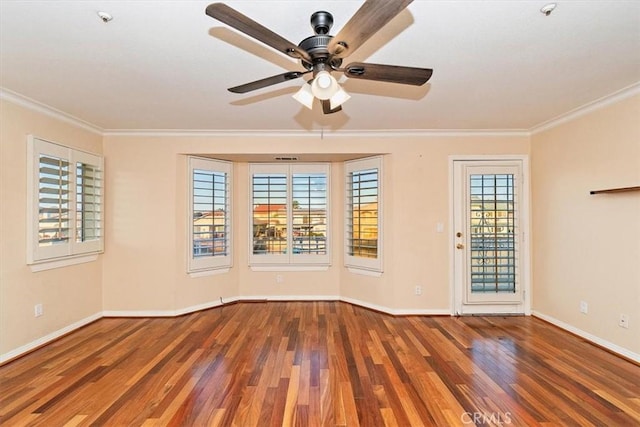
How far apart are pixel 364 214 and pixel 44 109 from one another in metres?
3.86

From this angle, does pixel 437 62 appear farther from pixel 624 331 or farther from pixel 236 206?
pixel 236 206

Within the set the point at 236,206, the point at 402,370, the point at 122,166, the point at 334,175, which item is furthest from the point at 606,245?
the point at 122,166

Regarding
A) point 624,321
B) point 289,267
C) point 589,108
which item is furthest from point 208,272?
point 589,108

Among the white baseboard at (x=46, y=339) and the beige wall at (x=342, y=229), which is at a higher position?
the beige wall at (x=342, y=229)

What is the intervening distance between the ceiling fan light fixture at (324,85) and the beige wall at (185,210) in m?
2.51

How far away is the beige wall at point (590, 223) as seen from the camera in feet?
9.57

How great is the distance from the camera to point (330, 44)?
1532 millimetres

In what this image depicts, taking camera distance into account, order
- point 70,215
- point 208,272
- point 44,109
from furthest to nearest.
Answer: point 208,272, point 70,215, point 44,109

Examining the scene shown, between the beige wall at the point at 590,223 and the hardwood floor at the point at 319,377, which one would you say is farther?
the beige wall at the point at 590,223

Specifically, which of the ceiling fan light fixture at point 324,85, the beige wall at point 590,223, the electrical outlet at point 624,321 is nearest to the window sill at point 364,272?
the beige wall at point 590,223

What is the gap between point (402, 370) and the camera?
2.68 meters

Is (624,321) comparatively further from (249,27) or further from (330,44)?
(249,27)

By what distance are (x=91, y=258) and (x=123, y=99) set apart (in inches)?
81.9

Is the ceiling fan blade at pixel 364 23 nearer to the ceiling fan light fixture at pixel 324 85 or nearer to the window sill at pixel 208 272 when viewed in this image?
the ceiling fan light fixture at pixel 324 85
